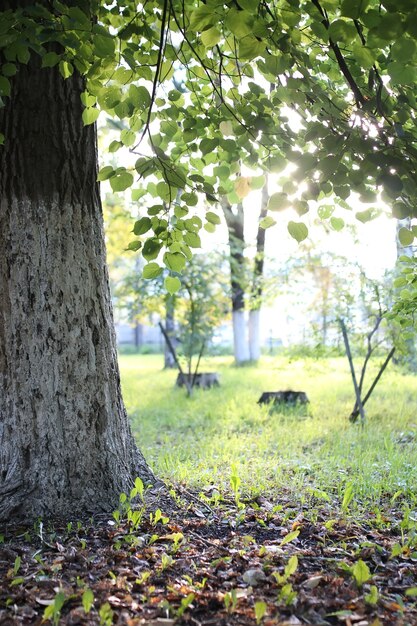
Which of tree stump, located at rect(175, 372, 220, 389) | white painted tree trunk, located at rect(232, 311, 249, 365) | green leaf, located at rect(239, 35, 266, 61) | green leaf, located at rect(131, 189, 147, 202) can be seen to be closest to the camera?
green leaf, located at rect(239, 35, 266, 61)

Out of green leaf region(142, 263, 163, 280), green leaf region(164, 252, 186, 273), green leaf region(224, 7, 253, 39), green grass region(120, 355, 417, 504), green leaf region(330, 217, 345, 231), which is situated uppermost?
green leaf region(224, 7, 253, 39)

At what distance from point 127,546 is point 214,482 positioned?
3.94ft

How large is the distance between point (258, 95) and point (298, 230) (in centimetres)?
74

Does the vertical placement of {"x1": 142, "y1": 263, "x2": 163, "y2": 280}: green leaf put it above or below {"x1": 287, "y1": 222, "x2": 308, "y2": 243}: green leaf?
below

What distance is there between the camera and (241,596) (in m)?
2.00

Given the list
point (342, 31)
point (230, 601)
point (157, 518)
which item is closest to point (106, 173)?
point (342, 31)

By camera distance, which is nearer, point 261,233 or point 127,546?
point 127,546

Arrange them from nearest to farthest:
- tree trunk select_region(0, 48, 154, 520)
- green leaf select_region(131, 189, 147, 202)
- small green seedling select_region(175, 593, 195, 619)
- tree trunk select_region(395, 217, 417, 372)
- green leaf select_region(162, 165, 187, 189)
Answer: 1. small green seedling select_region(175, 593, 195, 619)
2. green leaf select_region(162, 165, 187, 189)
3. tree trunk select_region(0, 48, 154, 520)
4. green leaf select_region(131, 189, 147, 202)
5. tree trunk select_region(395, 217, 417, 372)

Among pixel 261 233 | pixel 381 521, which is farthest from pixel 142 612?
pixel 261 233

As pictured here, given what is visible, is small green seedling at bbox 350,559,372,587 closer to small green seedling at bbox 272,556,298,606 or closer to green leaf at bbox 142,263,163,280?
small green seedling at bbox 272,556,298,606

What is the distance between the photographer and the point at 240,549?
2.47 m

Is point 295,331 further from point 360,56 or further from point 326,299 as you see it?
point 360,56

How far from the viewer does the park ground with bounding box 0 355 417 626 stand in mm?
1929

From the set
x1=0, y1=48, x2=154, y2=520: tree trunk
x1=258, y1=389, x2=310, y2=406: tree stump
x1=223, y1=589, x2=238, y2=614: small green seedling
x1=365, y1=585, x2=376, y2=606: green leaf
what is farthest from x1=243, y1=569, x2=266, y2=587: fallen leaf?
x1=258, y1=389, x2=310, y2=406: tree stump
